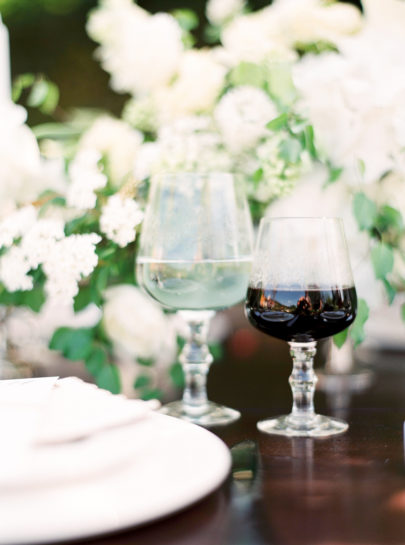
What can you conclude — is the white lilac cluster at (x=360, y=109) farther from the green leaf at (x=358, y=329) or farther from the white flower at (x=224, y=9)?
the white flower at (x=224, y=9)

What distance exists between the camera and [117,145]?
98cm

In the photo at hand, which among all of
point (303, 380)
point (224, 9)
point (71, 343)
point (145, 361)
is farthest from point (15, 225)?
point (224, 9)

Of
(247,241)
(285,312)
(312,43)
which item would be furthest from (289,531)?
(312,43)

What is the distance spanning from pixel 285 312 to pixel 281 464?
15 centimetres

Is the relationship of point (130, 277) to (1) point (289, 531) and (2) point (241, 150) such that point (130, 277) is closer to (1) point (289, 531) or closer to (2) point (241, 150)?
(2) point (241, 150)

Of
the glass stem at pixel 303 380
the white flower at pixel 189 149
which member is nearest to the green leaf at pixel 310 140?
the white flower at pixel 189 149

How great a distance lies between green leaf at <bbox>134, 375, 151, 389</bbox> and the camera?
938 millimetres

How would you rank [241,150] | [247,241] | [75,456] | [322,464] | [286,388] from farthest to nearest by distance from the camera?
[286,388] → [241,150] → [247,241] → [322,464] → [75,456]

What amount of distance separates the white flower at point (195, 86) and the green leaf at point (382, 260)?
1.03ft

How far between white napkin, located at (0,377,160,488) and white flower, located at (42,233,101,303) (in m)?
0.26

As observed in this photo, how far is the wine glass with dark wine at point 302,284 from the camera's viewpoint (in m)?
0.65

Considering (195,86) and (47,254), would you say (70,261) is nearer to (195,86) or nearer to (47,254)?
(47,254)

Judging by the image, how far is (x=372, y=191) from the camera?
85 cm

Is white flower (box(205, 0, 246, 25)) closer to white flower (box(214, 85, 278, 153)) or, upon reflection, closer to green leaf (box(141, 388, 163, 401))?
white flower (box(214, 85, 278, 153))
